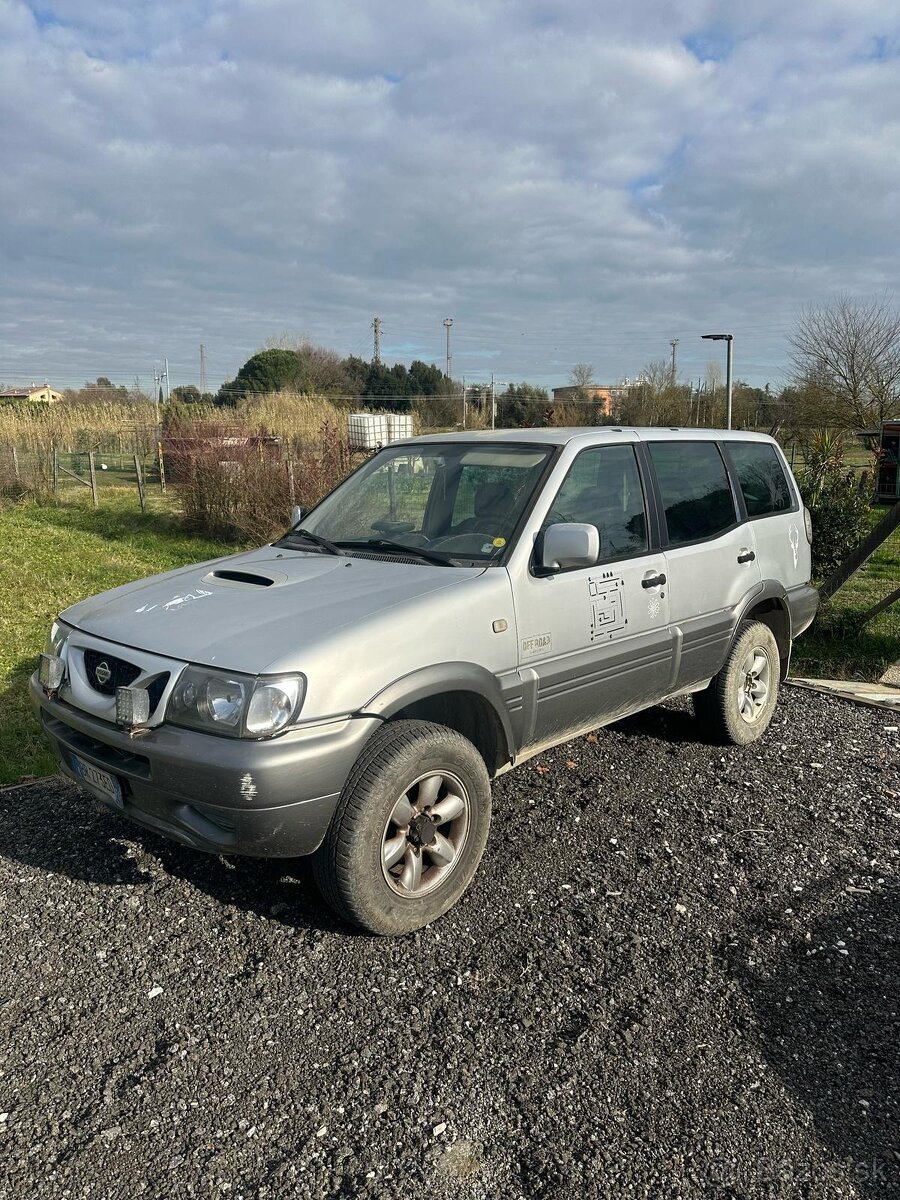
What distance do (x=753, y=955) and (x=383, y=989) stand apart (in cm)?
138

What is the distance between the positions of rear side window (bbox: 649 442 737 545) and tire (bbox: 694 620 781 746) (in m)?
0.71

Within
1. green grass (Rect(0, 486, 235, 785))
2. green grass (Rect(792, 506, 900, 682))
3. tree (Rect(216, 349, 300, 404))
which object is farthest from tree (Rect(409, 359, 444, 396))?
green grass (Rect(792, 506, 900, 682))

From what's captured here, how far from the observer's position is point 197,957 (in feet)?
10.2

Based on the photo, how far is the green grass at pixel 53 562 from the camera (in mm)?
5441

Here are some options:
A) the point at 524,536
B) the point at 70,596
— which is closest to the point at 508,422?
the point at 70,596

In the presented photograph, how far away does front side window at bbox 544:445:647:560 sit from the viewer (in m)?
3.88

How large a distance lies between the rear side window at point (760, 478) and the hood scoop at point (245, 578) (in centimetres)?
293

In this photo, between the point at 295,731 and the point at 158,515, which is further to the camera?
the point at 158,515

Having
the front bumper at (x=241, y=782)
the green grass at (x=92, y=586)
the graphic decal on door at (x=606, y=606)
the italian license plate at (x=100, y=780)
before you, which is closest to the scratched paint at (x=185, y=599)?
the front bumper at (x=241, y=782)

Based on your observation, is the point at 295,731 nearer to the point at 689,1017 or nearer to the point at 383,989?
the point at 383,989

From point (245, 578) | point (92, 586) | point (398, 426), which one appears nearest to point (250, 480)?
point (398, 426)

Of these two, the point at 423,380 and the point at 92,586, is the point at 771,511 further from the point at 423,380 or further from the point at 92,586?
the point at 423,380

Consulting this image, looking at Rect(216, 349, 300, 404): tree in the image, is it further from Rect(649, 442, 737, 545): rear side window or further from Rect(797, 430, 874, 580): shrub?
Rect(649, 442, 737, 545): rear side window

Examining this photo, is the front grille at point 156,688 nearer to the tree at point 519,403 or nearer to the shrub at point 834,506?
the shrub at point 834,506
